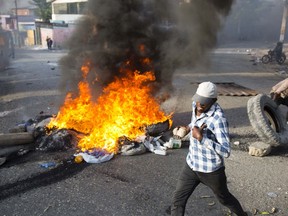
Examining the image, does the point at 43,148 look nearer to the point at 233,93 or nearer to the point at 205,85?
the point at 205,85

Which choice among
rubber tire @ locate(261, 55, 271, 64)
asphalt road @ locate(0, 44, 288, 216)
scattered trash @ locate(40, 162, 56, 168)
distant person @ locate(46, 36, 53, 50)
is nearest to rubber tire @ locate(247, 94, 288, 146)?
asphalt road @ locate(0, 44, 288, 216)

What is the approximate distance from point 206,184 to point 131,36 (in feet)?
18.9

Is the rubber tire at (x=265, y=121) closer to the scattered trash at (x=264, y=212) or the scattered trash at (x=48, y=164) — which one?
the scattered trash at (x=264, y=212)

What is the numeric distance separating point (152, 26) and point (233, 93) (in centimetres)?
558

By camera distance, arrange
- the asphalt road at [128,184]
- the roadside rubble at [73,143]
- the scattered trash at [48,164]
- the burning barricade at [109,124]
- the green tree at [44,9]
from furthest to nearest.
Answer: the green tree at [44,9]
the burning barricade at [109,124]
the roadside rubble at [73,143]
the scattered trash at [48,164]
the asphalt road at [128,184]

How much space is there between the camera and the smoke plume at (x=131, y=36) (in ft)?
26.8

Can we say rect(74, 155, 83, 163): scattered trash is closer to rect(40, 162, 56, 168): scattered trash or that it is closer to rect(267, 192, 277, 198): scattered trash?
rect(40, 162, 56, 168): scattered trash

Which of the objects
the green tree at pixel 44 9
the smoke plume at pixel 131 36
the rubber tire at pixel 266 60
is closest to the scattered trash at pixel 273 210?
the smoke plume at pixel 131 36

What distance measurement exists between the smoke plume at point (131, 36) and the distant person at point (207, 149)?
4.94 metres

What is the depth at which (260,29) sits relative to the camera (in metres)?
51.6

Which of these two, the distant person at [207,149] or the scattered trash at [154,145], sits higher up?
the distant person at [207,149]

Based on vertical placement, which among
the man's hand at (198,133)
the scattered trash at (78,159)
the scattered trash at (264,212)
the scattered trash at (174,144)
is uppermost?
the man's hand at (198,133)

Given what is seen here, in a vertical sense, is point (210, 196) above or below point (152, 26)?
below

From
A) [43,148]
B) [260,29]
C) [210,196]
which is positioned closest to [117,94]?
[43,148]
